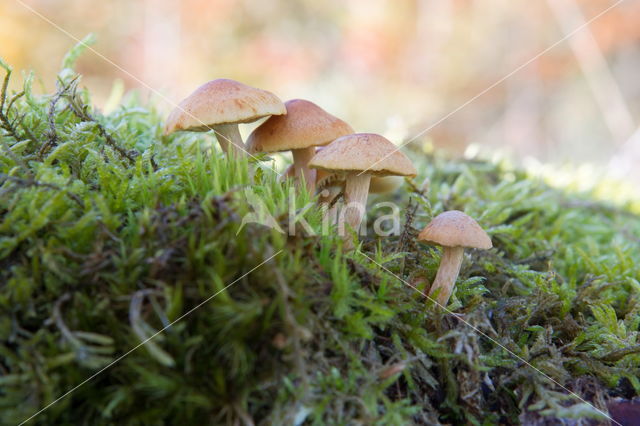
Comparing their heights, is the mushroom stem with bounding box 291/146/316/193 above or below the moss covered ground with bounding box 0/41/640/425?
above

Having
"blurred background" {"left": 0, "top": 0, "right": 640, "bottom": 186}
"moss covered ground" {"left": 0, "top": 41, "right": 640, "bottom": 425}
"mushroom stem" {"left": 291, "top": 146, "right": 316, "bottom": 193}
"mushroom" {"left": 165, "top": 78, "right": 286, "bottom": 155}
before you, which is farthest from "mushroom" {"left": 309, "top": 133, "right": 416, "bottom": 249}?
"blurred background" {"left": 0, "top": 0, "right": 640, "bottom": 186}

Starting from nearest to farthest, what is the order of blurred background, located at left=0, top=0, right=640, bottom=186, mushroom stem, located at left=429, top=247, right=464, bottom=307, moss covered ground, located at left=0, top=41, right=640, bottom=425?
1. moss covered ground, located at left=0, top=41, right=640, bottom=425
2. mushroom stem, located at left=429, top=247, right=464, bottom=307
3. blurred background, located at left=0, top=0, right=640, bottom=186

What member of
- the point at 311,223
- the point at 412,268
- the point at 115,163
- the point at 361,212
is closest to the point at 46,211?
the point at 115,163

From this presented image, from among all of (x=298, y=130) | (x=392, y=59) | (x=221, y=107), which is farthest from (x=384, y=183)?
(x=392, y=59)

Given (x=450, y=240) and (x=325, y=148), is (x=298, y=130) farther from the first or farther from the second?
(x=450, y=240)

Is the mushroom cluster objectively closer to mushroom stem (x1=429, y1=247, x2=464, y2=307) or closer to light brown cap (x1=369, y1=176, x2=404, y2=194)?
mushroom stem (x1=429, y1=247, x2=464, y2=307)

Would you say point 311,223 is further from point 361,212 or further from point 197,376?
point 197,376
